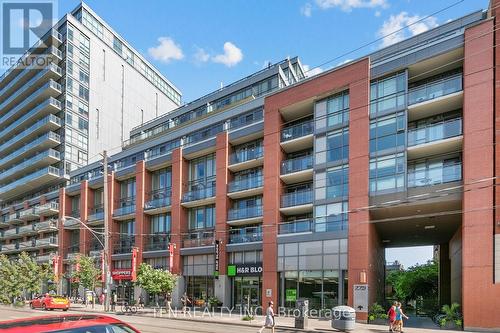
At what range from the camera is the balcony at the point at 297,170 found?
34500mm

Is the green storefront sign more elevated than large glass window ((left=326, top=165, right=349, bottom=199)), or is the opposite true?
large glass window ((left=326, top=165, right=349, bottom=199))

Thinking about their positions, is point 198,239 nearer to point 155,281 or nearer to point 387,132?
point 155,281

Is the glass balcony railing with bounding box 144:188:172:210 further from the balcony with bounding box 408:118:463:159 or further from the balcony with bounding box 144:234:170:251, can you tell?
the balcony with bounding box 408:118:463:159

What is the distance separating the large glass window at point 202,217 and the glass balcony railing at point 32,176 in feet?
101

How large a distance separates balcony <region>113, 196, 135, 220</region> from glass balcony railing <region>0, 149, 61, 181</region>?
19.8 meters

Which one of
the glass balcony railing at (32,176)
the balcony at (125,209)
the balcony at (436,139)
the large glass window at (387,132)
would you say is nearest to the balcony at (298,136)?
the large glass window at (387,132)

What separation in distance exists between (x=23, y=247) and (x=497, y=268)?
6659cm

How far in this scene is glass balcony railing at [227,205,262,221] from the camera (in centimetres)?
3753

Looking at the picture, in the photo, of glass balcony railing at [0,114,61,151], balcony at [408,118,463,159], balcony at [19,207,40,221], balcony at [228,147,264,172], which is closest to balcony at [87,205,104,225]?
balcony at [19,207,40,221]

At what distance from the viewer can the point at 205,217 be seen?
141 ft

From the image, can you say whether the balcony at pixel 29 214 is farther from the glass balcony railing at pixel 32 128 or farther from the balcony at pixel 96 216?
the balcony at pixel 96 216

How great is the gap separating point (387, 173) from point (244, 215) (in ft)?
44.3

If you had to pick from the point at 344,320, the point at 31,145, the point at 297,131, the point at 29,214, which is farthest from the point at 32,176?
the point at 344,320

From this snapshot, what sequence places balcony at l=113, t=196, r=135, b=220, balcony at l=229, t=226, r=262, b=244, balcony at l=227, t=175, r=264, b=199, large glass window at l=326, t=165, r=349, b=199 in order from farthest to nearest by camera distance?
balcony at l=113, t=196, r=135, b=220 → balcony at l=227, t=175, r=264, b=199 → balcony at l=229, t=226, r=262, b=244 → large glass window at l=326, t=165, r=349, b=199
